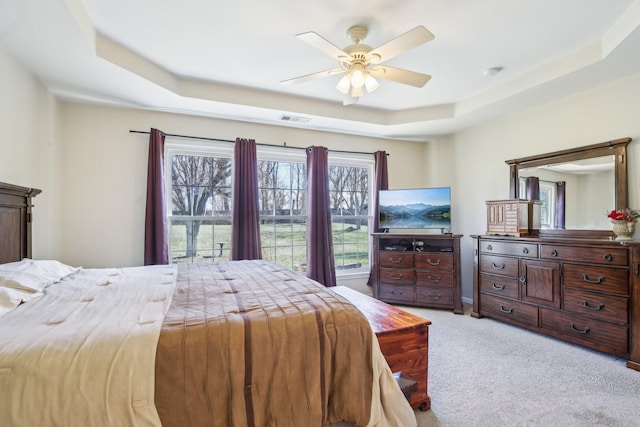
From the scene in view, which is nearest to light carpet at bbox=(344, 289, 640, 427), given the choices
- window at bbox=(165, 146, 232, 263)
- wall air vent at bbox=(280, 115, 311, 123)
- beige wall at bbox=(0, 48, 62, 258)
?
window at bbox=(165, 146, 232, 263)

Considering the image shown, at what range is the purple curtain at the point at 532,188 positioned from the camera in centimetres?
355

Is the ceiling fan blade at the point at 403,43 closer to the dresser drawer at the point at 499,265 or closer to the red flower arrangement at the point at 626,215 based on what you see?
the red flower arrangement at the point at 626,215

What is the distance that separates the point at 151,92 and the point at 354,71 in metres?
2.04

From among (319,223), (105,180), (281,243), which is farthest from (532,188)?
(105,180)

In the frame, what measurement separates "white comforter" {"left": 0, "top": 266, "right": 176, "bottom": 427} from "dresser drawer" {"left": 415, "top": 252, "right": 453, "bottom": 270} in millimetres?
3355

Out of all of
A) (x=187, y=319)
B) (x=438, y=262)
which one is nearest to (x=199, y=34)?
(x=187, y=319)

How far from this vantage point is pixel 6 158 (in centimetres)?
228

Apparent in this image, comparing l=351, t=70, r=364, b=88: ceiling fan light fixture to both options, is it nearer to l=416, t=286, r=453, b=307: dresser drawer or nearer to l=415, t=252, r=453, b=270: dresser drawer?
l=415, t=252, r=453, b=270: dresser drawer

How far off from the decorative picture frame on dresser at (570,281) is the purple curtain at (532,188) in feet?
0.44

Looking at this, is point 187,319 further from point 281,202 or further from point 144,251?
point 281,202

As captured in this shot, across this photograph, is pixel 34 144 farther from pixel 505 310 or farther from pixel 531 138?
pixel 531 138

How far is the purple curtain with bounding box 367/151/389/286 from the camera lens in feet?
14.9

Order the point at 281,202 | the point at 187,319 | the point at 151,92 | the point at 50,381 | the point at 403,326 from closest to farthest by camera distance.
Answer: the point at 50,381, the point at 187,319, the point at 403,326, the point at 151,92, the point at 281,202

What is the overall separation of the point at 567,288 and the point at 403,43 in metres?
2.60
